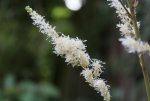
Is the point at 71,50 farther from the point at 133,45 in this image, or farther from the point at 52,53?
the point at 52,53

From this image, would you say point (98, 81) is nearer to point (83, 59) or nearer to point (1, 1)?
point (83, 59)

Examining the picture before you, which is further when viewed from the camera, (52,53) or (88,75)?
(52,53)

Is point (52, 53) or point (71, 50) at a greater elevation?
point (52, 53)

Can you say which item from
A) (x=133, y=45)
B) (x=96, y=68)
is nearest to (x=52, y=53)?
(x=96, y=68)

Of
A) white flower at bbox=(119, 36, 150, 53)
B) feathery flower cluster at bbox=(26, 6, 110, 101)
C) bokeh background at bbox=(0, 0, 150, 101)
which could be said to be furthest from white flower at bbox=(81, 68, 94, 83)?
bokeh background at bbox=(0, 0, 150, 101)

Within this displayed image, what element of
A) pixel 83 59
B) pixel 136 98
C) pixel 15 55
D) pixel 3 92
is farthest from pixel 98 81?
pixel 15 55

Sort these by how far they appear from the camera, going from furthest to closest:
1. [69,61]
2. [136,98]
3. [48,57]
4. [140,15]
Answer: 1. [48,57]
2. [136,98]
3. [140,15]
4. [69,61]

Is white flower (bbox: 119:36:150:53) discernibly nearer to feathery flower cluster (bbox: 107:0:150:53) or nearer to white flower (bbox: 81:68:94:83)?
feathery flower cluster (bbox: 107:0:150:53)
